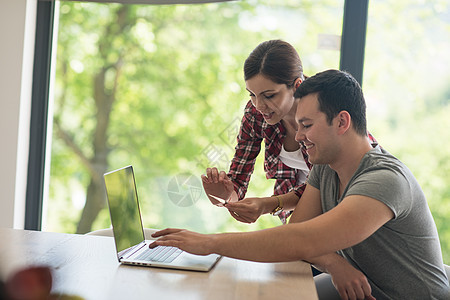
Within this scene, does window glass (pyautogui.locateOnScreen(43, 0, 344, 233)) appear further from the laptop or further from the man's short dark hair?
the laptop

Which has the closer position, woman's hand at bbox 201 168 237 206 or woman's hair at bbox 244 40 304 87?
woman's hair at bbox 244 40 304 87

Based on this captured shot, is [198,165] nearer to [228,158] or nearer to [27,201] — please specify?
[228,158]

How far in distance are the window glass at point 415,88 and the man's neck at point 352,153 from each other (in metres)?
1.32

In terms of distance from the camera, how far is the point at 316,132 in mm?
1566

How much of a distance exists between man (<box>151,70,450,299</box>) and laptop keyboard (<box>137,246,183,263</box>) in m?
0.08

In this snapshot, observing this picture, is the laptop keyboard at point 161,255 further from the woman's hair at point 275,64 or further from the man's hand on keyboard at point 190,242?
the woman's hair at point 275,64

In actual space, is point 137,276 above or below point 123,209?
below

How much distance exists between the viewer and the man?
1.31 meters

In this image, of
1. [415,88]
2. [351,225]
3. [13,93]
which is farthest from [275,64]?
[13,93]

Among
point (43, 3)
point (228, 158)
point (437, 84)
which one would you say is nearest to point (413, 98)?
point (437, 84)

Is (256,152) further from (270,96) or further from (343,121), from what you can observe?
(343,121)

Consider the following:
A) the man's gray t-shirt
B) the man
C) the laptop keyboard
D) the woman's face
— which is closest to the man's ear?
the man

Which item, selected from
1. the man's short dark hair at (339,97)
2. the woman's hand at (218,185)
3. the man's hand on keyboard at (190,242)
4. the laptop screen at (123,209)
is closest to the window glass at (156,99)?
the woman's hand at (218,185)

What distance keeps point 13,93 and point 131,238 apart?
2017mm
